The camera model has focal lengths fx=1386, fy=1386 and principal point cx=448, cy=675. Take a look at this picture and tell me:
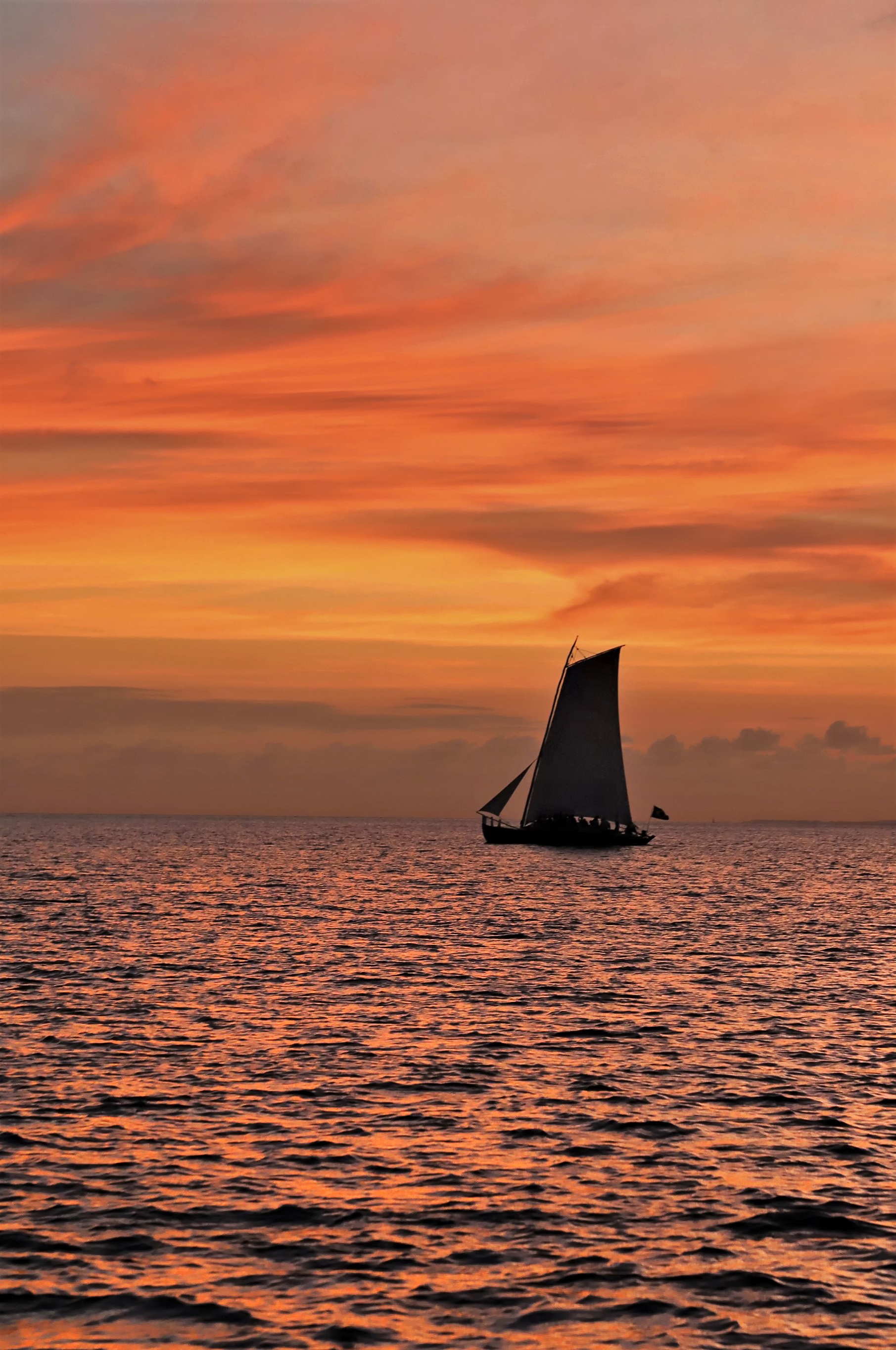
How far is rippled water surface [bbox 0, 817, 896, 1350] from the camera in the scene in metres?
18.0

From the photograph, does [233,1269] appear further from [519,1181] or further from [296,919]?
[296,919]

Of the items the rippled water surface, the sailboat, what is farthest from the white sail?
the rippled water surface

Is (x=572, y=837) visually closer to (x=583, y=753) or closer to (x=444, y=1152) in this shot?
(x=583, y=753)

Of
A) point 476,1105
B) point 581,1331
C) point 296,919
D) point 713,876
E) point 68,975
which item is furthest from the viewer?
point 713,876

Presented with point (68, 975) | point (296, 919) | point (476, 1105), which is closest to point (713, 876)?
point (296, 919)

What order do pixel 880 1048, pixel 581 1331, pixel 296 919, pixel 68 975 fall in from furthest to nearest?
1. pixel 296 919
2. pixel 68 975
3. pixel 880 1048
4. pixel 581 1331

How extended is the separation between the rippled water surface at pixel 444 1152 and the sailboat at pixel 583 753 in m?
87.4

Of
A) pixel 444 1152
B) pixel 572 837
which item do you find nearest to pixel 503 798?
pixel 572 837

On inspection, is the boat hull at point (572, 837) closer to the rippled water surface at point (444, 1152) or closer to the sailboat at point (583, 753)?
the sailboat at point (583, 753)

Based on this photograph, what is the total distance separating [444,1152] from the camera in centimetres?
2534

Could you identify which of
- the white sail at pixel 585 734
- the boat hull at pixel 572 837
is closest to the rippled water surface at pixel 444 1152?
the white sail at pixel 585 734

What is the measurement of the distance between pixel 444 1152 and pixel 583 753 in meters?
122

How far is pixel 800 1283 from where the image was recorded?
1919 cm

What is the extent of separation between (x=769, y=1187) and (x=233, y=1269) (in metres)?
9.59
